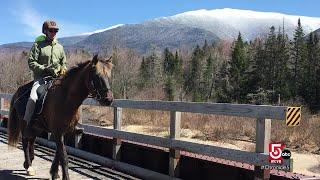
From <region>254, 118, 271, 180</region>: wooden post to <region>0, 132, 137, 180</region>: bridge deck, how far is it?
295 cm

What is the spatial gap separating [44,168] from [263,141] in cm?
463

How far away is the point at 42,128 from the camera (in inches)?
335

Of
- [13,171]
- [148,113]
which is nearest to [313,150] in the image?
[148,113]

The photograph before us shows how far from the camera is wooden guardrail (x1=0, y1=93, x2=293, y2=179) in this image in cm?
623

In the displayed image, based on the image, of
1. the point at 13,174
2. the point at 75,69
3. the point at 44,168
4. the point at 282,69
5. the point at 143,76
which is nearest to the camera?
the point at 75,69

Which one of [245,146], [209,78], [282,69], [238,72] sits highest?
[282,69]

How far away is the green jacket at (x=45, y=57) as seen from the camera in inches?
349

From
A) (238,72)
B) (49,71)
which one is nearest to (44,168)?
(49,71)

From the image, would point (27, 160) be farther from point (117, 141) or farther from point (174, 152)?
point (174, 152)

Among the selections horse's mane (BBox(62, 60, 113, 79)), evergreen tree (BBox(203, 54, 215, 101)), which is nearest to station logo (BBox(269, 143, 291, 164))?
horse's mane (BBox(62, 60, 113, 79))

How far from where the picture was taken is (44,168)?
9359 millimetres

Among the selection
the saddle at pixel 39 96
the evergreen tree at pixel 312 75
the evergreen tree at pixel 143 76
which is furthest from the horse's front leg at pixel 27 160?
the evergreen tree at pixel 143 76

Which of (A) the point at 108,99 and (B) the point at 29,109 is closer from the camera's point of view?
(A) the point at 108,99

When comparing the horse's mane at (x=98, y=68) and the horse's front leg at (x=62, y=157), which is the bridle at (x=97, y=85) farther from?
the horse's front leg at (x=62, y=157)
